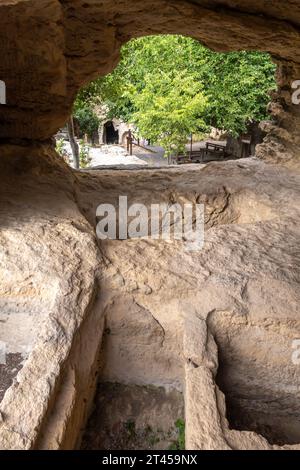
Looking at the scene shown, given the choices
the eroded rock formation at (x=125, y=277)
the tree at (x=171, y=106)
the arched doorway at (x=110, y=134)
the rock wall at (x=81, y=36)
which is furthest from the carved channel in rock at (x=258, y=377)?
the arched doorway at (x=110, y=134)

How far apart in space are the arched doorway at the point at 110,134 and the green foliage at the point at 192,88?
11.7m

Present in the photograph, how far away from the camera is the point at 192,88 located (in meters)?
12.4

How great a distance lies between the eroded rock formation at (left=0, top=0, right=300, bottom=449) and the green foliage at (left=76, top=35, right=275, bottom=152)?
610 cm

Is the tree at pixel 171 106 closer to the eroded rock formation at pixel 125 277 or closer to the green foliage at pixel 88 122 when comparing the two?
the eroded rock formation at pixel 125 277

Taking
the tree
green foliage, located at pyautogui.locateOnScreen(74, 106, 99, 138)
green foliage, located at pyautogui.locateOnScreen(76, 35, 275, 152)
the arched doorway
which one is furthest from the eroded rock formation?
the arched doorway

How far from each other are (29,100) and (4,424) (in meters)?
4.95

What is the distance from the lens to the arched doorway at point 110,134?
25.4m

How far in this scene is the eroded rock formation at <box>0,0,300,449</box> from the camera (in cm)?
282

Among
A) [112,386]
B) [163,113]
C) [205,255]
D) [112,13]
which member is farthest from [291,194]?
[163,113]

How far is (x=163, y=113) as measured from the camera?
1272 centimetres

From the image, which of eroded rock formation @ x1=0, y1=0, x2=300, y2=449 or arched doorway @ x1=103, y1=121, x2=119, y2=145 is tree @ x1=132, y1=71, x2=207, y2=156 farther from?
arched doorway @ x1=103, y1=121, x2=119, y2=145

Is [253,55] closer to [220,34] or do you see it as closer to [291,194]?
[220,34]

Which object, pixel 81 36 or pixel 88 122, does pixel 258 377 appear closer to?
pixel 81 36

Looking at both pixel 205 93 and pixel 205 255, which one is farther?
pixel 205 93
